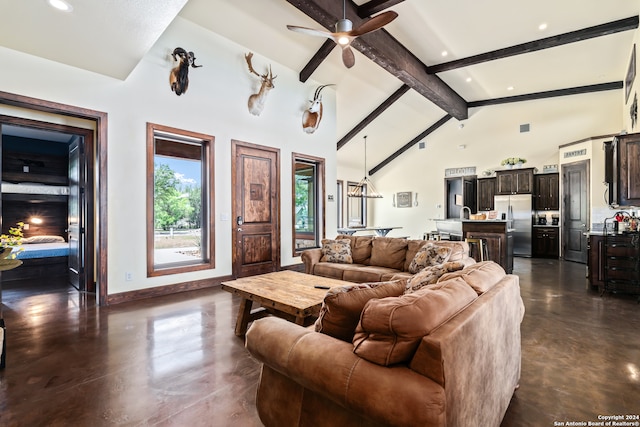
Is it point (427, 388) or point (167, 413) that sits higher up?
point (427, 388)

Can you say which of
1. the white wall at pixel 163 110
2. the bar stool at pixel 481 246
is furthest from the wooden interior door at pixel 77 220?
the bar stool at pixel 481 246

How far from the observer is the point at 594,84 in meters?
7.03

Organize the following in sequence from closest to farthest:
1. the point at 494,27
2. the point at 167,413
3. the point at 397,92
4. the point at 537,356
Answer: the point at 167,413 → the point at 537,356 → the point at 494,27 → the point at 397,92

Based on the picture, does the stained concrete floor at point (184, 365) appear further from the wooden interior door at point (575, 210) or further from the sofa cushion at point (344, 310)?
the wooden interior door at point (575, 210)

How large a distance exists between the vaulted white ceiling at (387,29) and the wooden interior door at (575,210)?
205 centimetres

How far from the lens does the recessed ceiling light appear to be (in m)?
2.60

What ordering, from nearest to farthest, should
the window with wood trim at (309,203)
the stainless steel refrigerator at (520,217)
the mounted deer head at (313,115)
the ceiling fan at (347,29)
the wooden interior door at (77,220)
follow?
1. the ceiling fan at (347,29)
2. the wooden interior door at (77,220)
3. the mounted deer head at (313,115)
4. the window with wood trim at (309,203)
5. the stainless steel refrigerator at (520,217)

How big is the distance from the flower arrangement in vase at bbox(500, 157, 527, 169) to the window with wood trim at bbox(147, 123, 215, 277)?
307 inches

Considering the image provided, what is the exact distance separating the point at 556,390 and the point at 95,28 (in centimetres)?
485

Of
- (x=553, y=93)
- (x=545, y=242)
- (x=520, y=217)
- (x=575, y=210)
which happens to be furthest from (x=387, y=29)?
(x=545, y=242)

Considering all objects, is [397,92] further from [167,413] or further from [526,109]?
[167,413]

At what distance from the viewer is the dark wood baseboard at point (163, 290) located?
405 centimetres

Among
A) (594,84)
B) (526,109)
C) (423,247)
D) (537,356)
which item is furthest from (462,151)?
(537,356)

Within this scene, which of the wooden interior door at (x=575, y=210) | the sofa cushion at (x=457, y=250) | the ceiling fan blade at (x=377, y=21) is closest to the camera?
the ceiling fan blade at (x=377, y=21)
